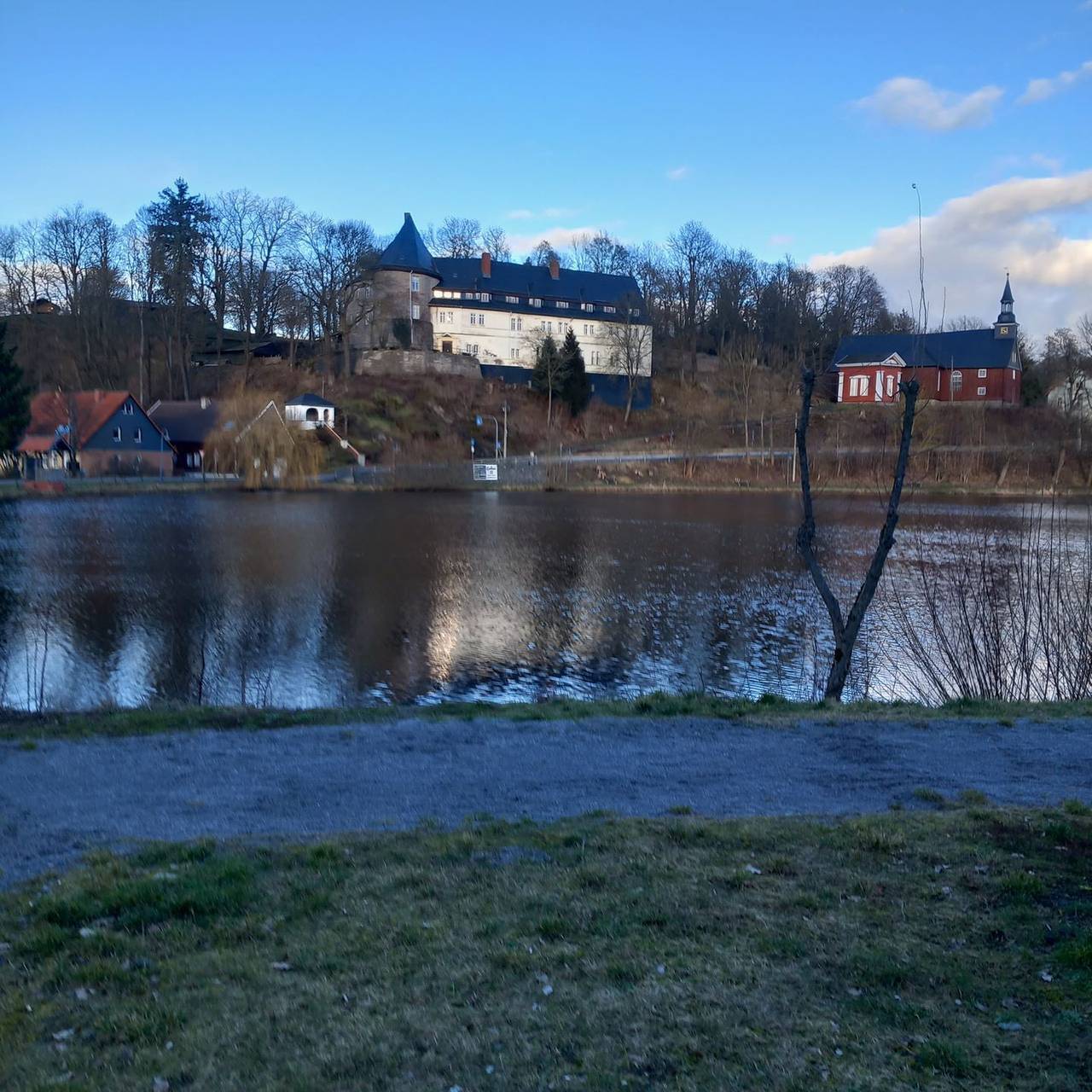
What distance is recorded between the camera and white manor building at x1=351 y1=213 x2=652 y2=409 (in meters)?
88.9

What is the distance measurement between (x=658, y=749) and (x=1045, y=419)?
238 ft

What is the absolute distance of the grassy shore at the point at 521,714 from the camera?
10523 millimetres

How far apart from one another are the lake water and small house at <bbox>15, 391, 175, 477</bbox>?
22.5 metres

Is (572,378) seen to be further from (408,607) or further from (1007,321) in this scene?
(408,607)

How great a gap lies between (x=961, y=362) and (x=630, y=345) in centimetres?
2740

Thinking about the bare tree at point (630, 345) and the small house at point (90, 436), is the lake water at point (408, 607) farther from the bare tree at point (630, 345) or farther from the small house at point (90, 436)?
the bare tree at point (630, 345)

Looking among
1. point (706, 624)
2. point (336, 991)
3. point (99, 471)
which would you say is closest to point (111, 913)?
point (336, 991)

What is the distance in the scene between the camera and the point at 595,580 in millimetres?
28750

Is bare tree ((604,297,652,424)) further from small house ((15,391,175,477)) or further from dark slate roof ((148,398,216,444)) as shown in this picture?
small house ((15,391,175,477))

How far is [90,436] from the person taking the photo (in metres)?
64.6

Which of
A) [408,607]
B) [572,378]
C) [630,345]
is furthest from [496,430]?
[408,607]

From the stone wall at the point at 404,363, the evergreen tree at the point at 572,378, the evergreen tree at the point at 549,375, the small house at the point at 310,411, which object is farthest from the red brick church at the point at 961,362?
the small house at the point at 310,411

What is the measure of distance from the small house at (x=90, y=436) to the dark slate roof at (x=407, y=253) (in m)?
30.6

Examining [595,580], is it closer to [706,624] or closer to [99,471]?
[706,624]
